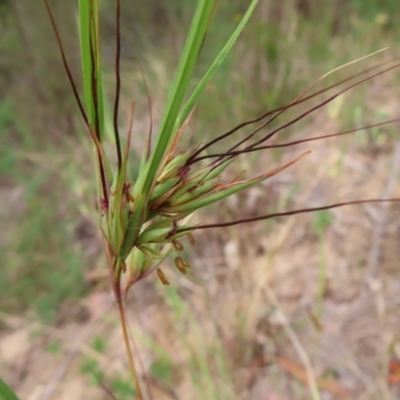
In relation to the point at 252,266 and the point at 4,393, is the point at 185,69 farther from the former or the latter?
the point at 252,266

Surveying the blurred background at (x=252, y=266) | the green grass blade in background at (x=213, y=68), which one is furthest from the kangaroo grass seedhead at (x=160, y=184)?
the blurred background at (x=252, y=266)

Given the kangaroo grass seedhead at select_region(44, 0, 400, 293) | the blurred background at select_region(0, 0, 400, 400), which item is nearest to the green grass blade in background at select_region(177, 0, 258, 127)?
the kangaroo grass seedhead at select_region(44, 0, 400, 293)

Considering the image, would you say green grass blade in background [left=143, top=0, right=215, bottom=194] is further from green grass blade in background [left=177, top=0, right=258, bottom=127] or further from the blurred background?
the blurred background

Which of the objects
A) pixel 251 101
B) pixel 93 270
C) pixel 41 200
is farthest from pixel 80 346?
pixel 251 101

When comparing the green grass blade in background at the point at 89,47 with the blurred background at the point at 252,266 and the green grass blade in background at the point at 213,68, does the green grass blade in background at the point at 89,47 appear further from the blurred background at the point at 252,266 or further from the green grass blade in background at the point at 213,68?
the blurred background at the point at 252,266

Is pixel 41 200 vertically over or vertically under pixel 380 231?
under

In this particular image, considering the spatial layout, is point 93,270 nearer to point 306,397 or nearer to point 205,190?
point 306,397

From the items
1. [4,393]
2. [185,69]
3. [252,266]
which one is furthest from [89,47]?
[252,266]

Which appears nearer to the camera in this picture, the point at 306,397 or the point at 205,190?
the point at 205,190
